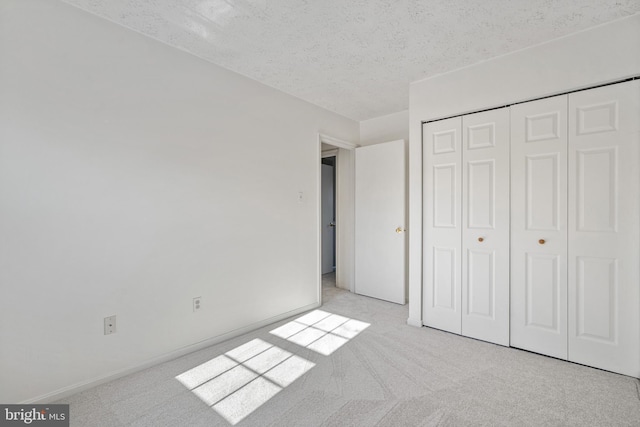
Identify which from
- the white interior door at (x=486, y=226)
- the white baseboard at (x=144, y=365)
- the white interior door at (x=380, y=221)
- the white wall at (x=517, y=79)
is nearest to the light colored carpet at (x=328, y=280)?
the white interior door at (x=380, y=221)

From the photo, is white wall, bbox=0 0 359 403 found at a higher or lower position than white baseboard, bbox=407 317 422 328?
higher

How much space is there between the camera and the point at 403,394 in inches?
76.5

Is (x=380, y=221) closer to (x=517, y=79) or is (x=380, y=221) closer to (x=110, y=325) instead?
(x=517, y=79)

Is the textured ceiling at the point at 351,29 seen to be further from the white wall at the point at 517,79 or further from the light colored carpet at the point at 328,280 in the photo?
the light colored carpet at the point at 328,280

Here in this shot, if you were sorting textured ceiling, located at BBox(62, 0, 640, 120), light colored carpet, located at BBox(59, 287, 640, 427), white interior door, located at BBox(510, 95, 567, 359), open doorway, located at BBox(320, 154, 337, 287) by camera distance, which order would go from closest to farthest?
light colored carpet, located at BBox(59, 287, 640, 427)
textured ceiling, located at BBox(62, 0, 640, 120)
white interior door, located at BBox(510, 95, 567, 359)
open doorway, located at BBox(320, 154, 337, 287)

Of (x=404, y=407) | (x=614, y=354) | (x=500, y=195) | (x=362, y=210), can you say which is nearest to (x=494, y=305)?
(x=614, y=354)

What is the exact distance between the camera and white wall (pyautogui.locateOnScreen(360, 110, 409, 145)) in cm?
408

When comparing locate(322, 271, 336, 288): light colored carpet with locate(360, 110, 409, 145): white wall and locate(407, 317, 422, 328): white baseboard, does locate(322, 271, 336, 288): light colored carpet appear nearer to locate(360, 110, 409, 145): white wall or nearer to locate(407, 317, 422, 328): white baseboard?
locate(407, 317, 422, 328): white baseboard

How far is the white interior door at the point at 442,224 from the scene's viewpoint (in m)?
2.92

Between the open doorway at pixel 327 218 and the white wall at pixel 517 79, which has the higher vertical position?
the white wall at pixel 517 79

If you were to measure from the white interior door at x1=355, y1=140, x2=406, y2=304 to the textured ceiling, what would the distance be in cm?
126

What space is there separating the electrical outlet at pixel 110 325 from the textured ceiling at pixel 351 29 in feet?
7.03

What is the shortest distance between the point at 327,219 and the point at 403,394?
4136 millimetres

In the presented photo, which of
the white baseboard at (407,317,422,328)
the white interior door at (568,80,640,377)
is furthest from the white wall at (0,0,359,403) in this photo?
the white interior door at (568,80,640,377)
